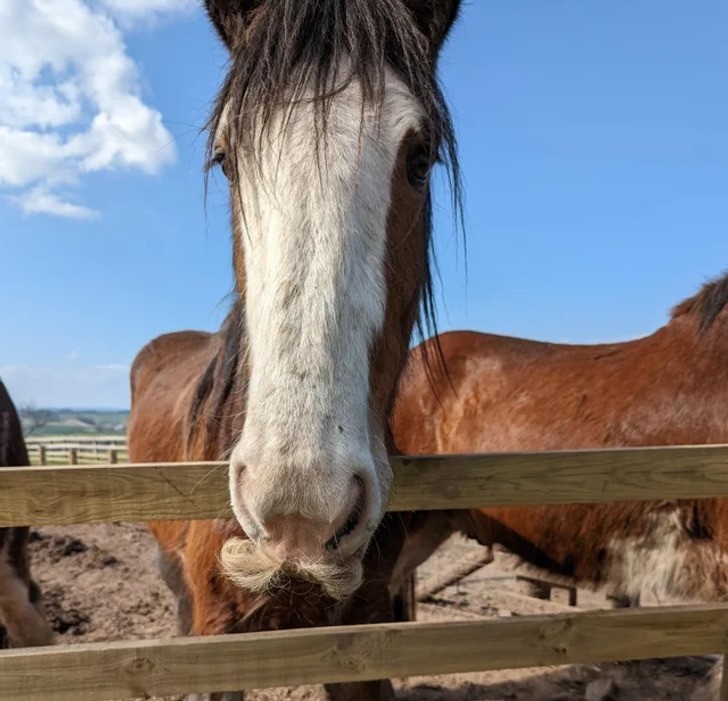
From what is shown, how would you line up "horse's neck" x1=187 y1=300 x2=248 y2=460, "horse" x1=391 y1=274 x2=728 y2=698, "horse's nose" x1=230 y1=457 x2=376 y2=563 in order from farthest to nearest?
1. "horse" x1=391 y1=274 x2=728 y2=698
2. "horse's neck" x1=187 y1=300 x2=248 y2=460
3. "horse's nose" x1=230 y1=457 x2=376 y2=563

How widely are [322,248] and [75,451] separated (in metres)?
20.4

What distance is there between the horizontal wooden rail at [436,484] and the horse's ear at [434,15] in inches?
60.9

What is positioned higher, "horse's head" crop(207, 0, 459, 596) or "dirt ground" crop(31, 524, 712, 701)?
"horse's head" crop(207, 0, 459, 596)

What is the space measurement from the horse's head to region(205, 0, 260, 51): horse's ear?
0.04 feet

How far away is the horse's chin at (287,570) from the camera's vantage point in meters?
1.40

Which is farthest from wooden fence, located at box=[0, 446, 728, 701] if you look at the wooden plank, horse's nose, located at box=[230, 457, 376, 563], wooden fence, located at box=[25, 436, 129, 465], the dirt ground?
wooden fence, located at box=[25, 436, 129, 465]

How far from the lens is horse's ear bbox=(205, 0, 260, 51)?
222cm

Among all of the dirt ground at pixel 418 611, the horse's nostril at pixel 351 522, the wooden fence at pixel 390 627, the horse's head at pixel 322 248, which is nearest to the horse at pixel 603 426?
the dirt ground at pixel 418 611

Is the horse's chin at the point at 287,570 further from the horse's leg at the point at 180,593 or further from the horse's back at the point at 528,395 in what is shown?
the horse's back at the point at 528,395

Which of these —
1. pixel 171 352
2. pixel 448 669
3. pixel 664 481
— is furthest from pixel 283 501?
pixel 171 352

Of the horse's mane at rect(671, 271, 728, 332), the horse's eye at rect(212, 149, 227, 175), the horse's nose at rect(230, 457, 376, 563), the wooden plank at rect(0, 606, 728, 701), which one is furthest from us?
the horse's mane at rect(671, 271, 728, 332)

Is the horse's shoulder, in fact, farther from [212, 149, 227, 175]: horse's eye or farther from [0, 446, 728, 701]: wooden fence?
[0, 446, 728, 701]: wooden fence

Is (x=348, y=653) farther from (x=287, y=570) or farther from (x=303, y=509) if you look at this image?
(x=303, y=509)

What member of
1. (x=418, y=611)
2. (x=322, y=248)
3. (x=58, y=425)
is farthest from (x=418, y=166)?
(x=58, y=425)
